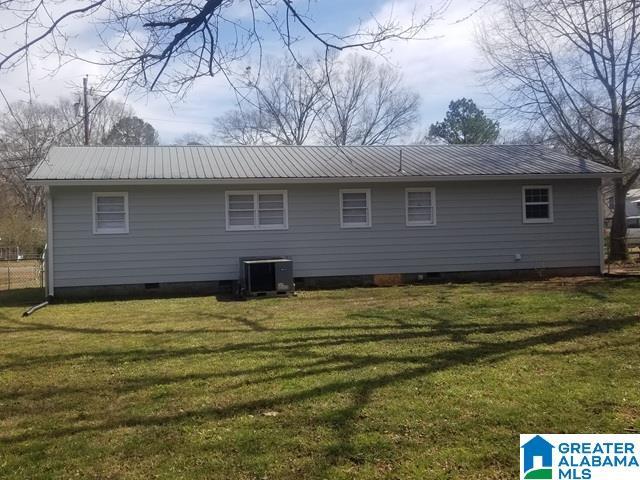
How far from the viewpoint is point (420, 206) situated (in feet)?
48.1

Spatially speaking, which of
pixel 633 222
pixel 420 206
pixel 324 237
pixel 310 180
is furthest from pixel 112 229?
pixel 633 222

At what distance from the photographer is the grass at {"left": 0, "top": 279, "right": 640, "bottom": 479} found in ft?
11.9

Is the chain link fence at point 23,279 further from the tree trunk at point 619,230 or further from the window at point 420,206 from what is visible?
the tree trunk at point 619,230

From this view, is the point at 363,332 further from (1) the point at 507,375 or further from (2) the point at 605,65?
(2) the point at 605,65

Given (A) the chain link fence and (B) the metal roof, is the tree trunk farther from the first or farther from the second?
(A) the chain link fence

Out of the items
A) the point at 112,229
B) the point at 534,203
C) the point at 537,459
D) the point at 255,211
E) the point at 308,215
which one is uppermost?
the point at 534,203

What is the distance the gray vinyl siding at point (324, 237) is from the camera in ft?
42.5

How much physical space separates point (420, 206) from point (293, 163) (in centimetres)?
359

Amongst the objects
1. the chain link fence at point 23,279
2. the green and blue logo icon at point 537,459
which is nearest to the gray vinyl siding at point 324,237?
the chain link fence at point 23,279

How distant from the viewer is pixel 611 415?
13.8 ft

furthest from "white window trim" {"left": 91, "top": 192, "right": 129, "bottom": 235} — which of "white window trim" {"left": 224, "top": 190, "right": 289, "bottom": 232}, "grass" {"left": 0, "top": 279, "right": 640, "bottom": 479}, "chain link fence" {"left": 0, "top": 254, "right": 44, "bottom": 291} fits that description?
"grass" {"left": 0, "top": 279, "right": 640, "bottom": 479}

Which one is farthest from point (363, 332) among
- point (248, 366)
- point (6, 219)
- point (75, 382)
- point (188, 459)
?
point (6, 219)

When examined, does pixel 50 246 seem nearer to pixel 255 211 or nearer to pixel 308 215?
pixel 255 211

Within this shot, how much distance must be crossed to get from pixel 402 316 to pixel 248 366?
3714 mm
